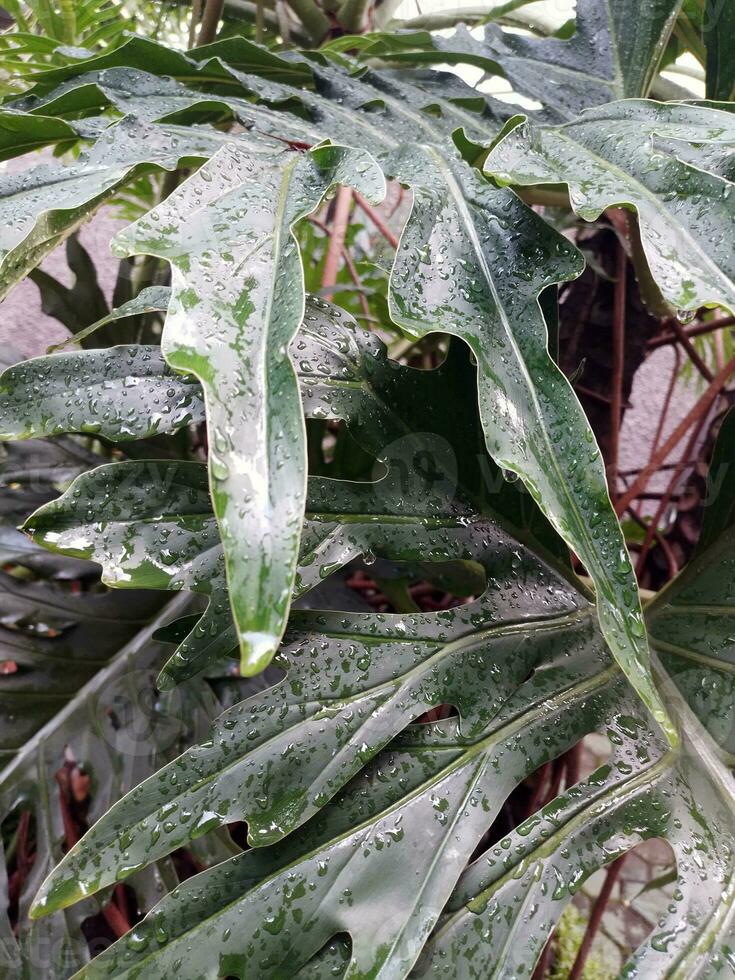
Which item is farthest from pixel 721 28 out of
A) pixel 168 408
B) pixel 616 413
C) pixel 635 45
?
pixel 168 408

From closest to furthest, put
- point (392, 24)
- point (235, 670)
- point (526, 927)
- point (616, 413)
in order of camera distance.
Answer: point (526, 927)
point (235, 670)
point (616, 413)
point (392, 24)

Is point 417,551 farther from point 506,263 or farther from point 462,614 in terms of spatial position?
point 506,263

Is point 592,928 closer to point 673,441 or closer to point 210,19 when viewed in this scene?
point 673,441

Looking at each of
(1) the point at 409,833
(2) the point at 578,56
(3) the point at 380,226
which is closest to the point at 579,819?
(1) the point at 409,833

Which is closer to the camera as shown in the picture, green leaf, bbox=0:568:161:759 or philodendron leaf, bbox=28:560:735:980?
philodendron leaf, bbox=28:560:735:980

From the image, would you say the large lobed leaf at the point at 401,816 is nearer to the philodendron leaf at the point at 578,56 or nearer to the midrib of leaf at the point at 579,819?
the midrib of leaf at the point at 579,819

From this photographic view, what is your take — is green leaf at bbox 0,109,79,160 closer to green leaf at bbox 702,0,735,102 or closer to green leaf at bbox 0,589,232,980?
green leaf at bbox 0,589,232,980

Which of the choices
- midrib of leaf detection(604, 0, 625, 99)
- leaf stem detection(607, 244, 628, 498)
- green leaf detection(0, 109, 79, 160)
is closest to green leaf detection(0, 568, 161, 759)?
green leaf detection(0, 109, 79, 160)

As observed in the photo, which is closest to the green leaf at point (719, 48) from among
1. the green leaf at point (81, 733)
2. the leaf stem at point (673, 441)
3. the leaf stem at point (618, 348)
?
the leaf stem at point (618, 348)
